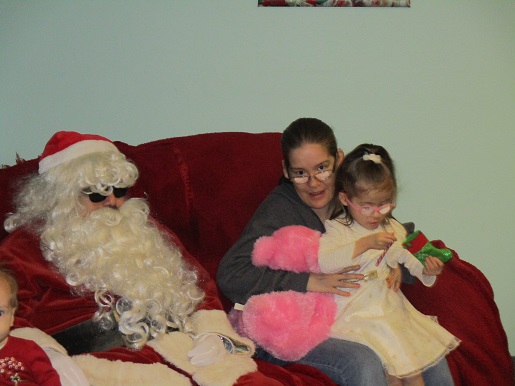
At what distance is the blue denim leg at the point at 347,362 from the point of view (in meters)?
1.95

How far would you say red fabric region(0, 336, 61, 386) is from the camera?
1.68 metres

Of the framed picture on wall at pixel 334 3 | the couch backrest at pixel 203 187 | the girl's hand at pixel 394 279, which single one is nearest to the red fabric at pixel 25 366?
the couch backrest at pixel 203 187

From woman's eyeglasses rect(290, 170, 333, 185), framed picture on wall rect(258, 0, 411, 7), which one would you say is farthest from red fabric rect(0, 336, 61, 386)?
framed picture on wall rect(258, 0, 411, 7)

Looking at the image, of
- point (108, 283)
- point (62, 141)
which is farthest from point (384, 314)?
point (62, 141)

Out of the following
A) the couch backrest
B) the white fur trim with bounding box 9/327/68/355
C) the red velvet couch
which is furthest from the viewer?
the couch backrest

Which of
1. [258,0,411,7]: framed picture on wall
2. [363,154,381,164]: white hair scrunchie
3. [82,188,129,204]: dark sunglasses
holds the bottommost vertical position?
[82,188,129,204]: dark sunglasses

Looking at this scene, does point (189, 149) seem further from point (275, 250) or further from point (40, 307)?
point (40, 307)

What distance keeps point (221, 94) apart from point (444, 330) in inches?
61.6

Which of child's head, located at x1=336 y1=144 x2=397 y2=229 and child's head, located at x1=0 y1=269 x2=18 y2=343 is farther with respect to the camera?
child's head, located at x1=336 y1=144 x2=397 y2=229

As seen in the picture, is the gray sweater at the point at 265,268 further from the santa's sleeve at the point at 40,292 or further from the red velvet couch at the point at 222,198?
the santa's sleeve at the point at 40,292

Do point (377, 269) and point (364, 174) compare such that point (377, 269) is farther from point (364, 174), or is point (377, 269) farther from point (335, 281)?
point (364, 174)

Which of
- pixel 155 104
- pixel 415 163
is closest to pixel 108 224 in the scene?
pixel 155 104

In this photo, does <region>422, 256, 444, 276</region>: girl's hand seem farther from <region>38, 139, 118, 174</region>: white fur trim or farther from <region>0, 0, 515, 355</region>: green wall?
<region>38, 139, 118, 174</region>: white fur trim

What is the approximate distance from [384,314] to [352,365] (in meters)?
0.25
